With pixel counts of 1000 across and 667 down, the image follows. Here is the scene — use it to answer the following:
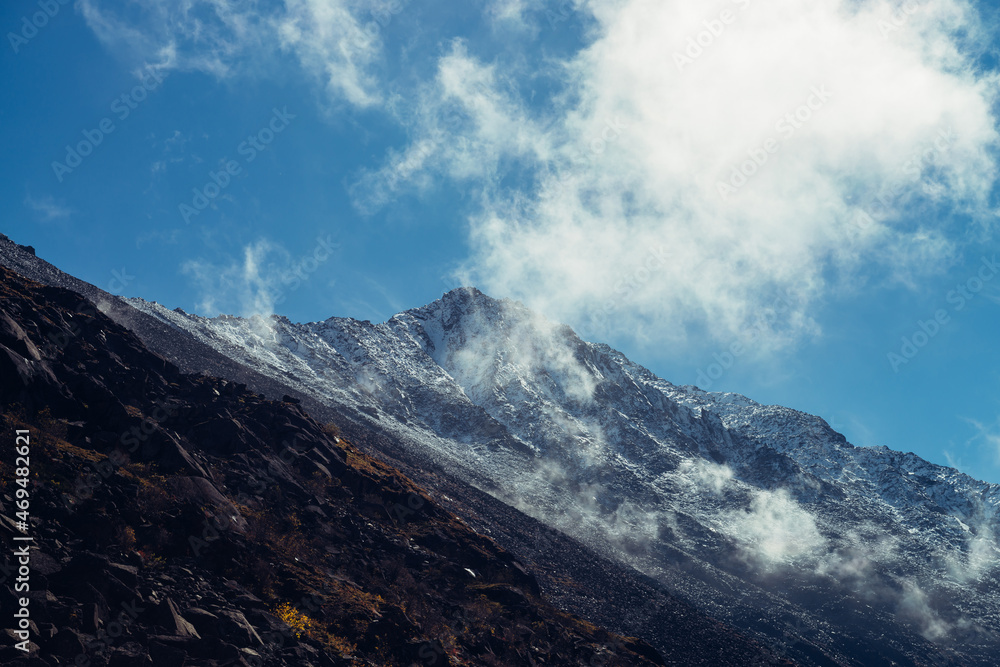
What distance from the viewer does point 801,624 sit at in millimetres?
125000

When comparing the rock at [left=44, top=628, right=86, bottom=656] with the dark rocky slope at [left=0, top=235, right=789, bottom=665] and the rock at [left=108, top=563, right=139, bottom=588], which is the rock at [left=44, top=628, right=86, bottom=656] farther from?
the dark rocky slope at [left=0, top=235, right=789, bottom=665]

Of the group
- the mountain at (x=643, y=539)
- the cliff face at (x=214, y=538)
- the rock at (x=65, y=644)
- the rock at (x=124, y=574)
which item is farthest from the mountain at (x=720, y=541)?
the rock at (x=65, y=644)

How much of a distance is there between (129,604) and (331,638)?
322 inches

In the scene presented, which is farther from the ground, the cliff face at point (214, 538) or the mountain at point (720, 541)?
the mountain at point (720, 541)

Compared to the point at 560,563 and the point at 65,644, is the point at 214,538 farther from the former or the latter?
the point at 560,563

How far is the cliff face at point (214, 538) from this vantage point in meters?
20.1

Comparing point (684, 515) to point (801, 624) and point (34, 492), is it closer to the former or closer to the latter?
point (801, 624)

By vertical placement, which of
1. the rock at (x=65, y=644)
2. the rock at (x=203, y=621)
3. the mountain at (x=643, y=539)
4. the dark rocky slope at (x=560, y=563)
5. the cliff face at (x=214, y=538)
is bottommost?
the rock at (x=65, y=644)

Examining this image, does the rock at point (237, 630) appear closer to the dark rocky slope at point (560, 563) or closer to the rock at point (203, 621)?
the rock at point (203, 621)

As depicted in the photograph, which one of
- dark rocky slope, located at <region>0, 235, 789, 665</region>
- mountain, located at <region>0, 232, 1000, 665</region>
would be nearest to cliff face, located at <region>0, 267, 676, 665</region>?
dark rocky slope, located at <region>0, 235, 789, 665</region>

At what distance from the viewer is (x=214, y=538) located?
26.6 m

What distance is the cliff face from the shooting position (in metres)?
20.1

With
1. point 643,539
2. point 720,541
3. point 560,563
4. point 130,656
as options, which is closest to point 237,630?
point 130,656

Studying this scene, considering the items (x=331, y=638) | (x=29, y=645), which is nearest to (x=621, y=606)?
(x=331, y=638)
